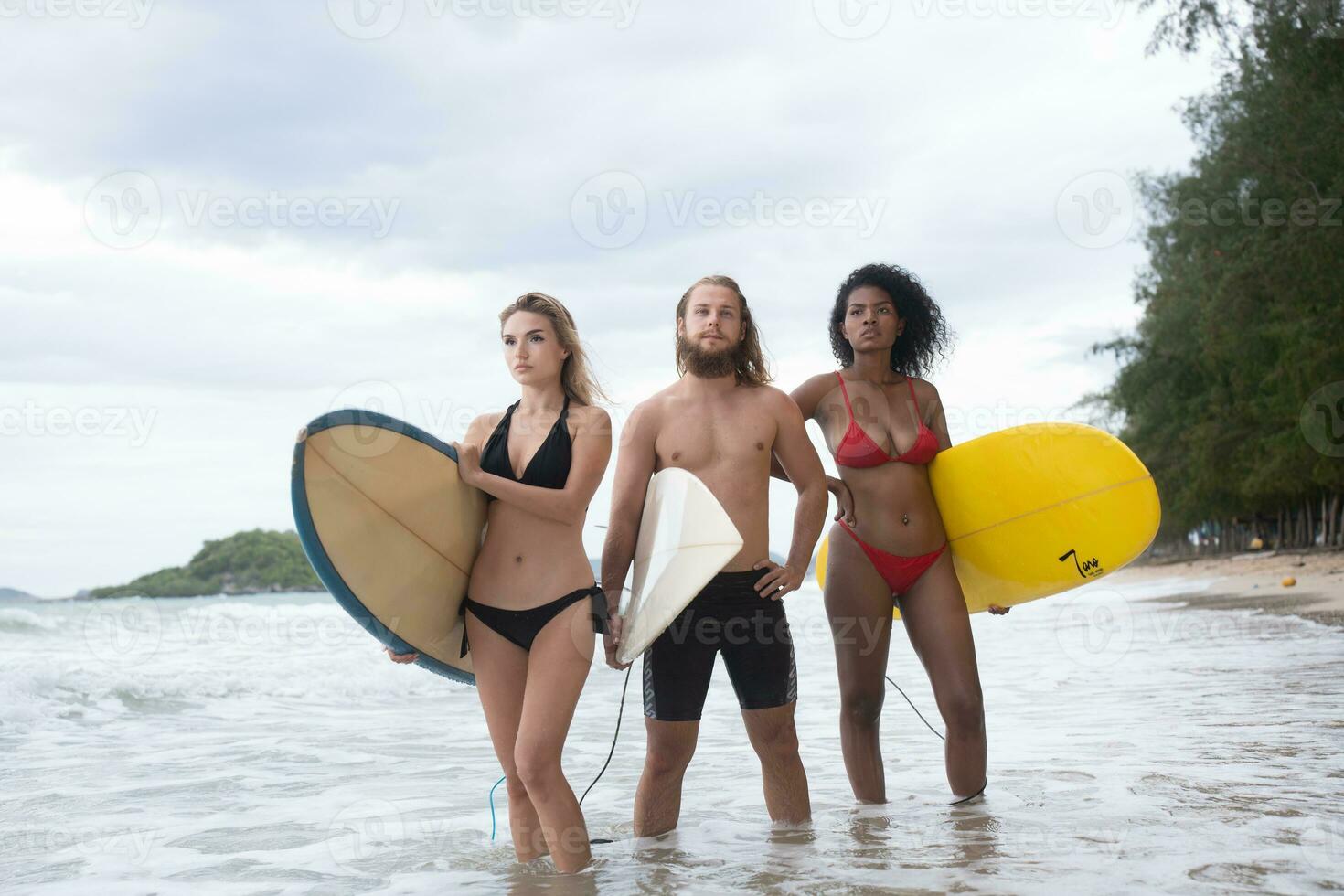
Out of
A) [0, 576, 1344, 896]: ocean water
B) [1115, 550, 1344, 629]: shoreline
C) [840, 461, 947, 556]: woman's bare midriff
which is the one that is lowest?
[0, 576, 1344, 896]: ocean water

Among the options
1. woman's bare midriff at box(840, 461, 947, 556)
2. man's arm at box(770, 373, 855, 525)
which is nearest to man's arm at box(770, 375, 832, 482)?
man's arm at box(770, 373, 855, 525)

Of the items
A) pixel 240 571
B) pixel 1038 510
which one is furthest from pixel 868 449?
pixel 240 571

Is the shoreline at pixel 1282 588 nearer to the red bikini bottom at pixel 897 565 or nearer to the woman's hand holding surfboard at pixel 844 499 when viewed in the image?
the red bikini bottom at pixel 897 565

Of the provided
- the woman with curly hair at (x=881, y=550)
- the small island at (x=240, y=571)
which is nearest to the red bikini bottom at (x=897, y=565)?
the woman with curly hair at (x=881, y=550)

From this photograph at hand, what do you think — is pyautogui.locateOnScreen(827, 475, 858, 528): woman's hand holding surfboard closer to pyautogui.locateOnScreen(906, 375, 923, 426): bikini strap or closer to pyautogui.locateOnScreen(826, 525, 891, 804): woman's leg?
pyautogui.locateOnScreen(826, 525, 891, 804): woman's leg

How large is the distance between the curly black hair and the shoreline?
7.72m

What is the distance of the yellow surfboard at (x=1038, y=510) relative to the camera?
160 inches

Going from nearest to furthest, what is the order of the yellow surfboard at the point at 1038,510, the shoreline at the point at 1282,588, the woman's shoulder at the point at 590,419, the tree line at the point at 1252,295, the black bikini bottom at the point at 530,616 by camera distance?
the black bikini bottom at the point at 530,616 < the woman's shoulder at the point at 590,419 < the yellow surfboard at the point at 1038,510 < the tree line at the point at 1252,295 < the shoreline at the point at 1282,588

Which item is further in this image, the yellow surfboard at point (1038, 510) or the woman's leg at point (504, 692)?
the yellow surfboard at point (1038, 510)

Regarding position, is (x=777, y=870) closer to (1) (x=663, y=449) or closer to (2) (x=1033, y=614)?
(1) (x=663, y=449)

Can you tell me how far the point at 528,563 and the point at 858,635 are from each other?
1.26 m

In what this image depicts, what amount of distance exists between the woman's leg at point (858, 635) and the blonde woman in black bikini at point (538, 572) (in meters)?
A: 1.00

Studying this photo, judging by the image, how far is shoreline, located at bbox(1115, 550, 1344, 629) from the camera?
499 inches

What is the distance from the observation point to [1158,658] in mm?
8883
